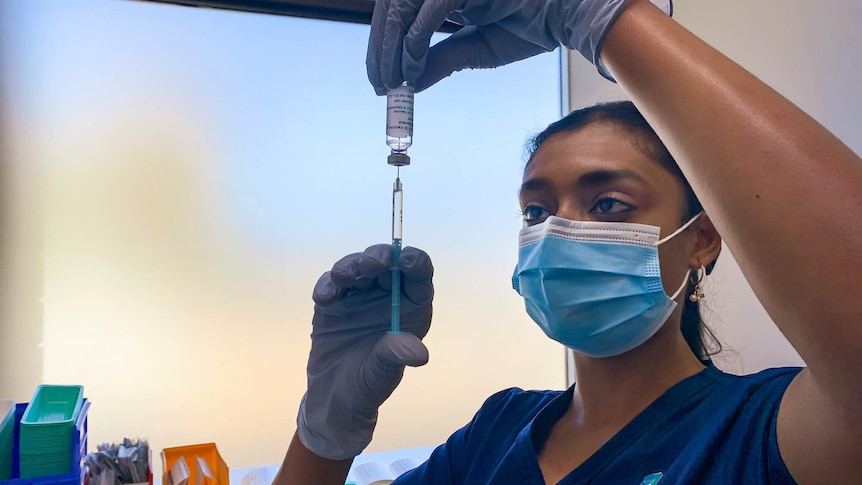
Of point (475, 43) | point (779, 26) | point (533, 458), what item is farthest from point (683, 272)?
point (779, 26)

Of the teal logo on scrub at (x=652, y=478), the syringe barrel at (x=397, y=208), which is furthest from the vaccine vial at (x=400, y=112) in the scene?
the teal logo on scrub at (x=652, y=478)

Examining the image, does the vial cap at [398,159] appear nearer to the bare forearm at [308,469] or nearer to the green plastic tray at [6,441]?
the bare forearm at [308,469]

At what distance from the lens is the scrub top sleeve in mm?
1119

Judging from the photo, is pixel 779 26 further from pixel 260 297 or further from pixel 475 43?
pixel 260 297

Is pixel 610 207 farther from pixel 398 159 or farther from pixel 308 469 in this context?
pixel 308 469

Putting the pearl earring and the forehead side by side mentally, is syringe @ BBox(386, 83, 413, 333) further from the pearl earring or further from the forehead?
the pearl earring

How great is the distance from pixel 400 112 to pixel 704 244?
59 centimetres

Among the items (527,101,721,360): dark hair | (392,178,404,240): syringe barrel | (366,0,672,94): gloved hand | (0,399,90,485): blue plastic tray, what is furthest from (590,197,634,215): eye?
(0,399,90,485): blue plastic tray

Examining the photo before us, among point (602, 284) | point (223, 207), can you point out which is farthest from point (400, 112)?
point (223, 207)

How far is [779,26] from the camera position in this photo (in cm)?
135

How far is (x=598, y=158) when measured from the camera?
0.99 m

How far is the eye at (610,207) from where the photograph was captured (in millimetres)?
956

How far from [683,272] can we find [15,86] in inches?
71.5

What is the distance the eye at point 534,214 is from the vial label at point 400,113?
27 centimetres
